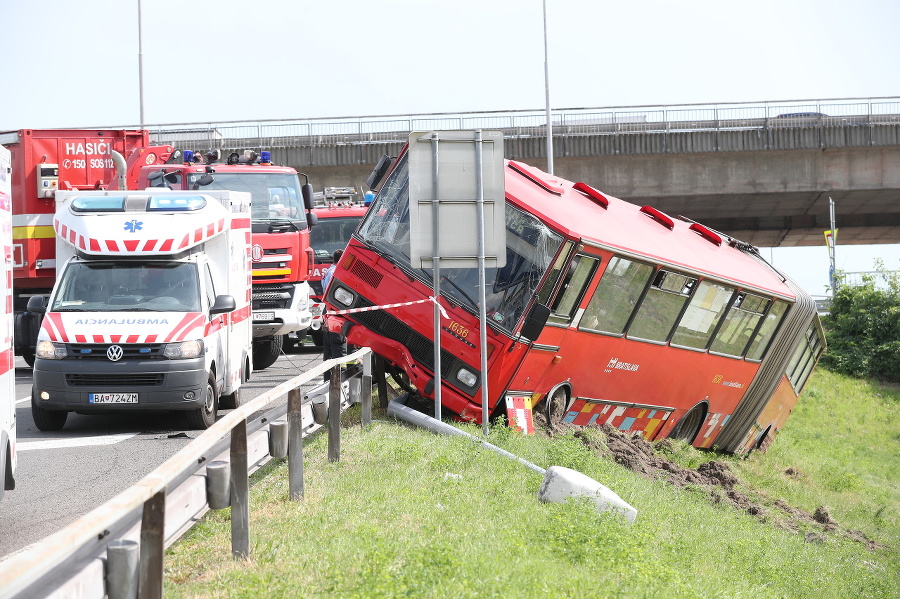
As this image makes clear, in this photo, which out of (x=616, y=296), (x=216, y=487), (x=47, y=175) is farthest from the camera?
(x=47, y=175)

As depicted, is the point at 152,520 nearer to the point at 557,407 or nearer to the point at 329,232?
the point at 557,407

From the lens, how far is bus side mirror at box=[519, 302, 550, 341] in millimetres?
12258

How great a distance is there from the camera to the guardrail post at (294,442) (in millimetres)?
7816

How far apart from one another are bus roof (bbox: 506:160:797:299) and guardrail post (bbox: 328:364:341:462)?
12.6 feet

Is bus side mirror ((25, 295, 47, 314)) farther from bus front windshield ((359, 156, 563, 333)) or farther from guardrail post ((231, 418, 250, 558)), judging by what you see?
guardrail post ((231, 418, 250, 558))

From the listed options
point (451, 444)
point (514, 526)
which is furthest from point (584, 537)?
point (451, 444)

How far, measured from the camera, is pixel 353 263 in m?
14.1

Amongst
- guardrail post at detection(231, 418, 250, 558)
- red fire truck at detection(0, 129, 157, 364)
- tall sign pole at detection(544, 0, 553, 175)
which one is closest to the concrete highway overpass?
tall sign pole at detection(544, 0, 553, 175)

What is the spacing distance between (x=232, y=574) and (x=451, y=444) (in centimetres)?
504

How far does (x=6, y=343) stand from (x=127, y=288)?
581 centimetres

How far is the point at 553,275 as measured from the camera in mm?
12641

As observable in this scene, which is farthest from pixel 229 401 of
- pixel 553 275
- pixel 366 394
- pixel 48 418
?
pixel 553 275

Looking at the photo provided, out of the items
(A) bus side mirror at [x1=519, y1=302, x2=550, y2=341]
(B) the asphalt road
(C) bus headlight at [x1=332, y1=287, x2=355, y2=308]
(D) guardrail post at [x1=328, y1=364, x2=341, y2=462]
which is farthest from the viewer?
(C) bus headlight at [x1=332, y1=287, x2=355, y2=308]

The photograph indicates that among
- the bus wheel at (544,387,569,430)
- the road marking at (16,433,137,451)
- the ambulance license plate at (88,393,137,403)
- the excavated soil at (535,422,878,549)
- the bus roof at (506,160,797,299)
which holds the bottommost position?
the excavated soil at (535,422,878,549)
